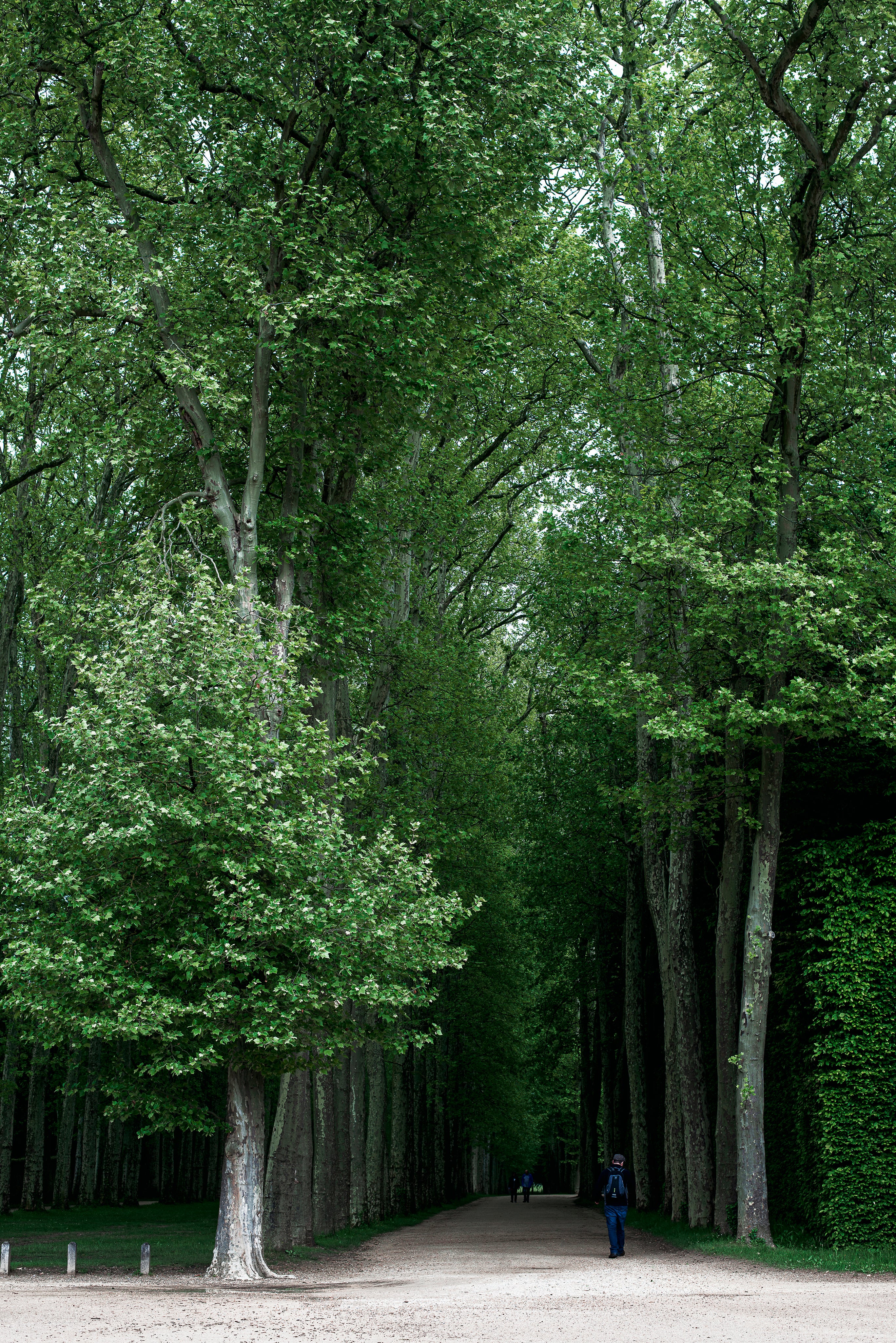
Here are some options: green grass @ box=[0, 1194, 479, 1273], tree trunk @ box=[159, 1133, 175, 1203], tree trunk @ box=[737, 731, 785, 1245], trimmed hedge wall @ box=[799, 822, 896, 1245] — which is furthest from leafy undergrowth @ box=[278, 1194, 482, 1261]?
tree trunk @ box=[159, 1133, 175, 1203]

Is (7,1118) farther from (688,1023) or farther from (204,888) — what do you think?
(204,888)

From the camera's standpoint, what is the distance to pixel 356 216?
1764 cm

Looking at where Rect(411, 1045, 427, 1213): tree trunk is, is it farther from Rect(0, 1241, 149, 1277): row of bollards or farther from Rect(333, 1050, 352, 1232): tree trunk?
Rect(0, 1241, 149, 1277): row of bollards

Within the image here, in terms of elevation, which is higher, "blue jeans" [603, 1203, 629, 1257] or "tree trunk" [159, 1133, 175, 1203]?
"blue jeans" [603, 1203, 629, 1257]

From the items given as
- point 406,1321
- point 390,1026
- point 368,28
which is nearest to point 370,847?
point 390,1026

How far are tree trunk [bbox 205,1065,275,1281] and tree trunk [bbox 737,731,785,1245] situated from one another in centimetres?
585

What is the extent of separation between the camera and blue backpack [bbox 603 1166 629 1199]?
53.7 feet

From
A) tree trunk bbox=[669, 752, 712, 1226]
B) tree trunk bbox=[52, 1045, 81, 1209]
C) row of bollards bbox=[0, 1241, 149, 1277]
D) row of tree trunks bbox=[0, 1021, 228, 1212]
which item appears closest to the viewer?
row of bollards bbox=[0, 1241, 149, 1277]

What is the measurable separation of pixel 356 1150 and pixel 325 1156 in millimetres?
4272

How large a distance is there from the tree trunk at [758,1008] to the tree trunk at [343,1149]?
6.85 m

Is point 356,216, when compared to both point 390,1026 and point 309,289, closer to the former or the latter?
point 309,289

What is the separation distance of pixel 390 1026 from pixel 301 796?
3.90 metres

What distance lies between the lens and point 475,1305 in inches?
452

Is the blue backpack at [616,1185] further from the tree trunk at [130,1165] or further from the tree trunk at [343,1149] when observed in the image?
the tree trunk at [130,1165]
